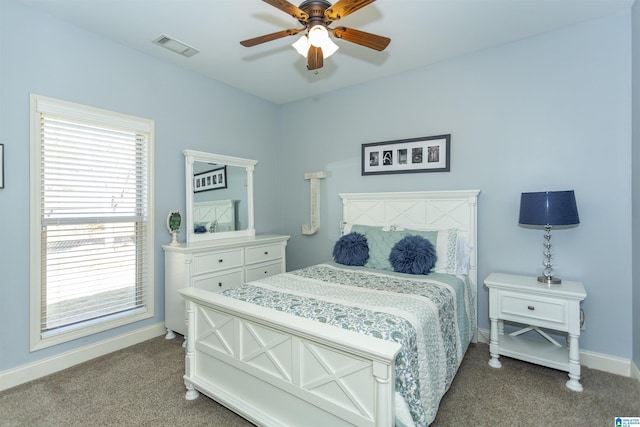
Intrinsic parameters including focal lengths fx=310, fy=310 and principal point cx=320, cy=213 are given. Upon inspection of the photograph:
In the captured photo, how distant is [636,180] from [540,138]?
2.32 feet

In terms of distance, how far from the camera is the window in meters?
2.37

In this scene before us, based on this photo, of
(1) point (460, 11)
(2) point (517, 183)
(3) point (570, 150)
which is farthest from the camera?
(2) point (517, 183)

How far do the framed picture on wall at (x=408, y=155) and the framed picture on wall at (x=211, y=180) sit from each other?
1665 millimetres

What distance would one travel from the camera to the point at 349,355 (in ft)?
4.67

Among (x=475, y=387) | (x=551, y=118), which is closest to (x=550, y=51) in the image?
(x=551, y=118)

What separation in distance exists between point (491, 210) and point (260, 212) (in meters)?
2.74

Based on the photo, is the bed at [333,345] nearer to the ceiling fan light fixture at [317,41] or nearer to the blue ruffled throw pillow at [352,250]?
the blue ruffled throw pillow at [352,250]

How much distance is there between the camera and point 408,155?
3.35 metres

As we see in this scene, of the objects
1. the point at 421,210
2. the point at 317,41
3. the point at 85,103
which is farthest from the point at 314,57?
the point at 85,103

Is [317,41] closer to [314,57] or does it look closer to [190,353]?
[314,57]

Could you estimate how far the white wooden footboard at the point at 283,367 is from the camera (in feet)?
4.48

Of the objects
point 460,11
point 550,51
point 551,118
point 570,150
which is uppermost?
point 460,11

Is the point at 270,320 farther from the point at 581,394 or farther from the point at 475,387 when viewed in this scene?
the point at 581,394

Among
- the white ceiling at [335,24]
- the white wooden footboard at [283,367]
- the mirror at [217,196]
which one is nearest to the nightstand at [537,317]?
the white wooden footboard at [283,367]
